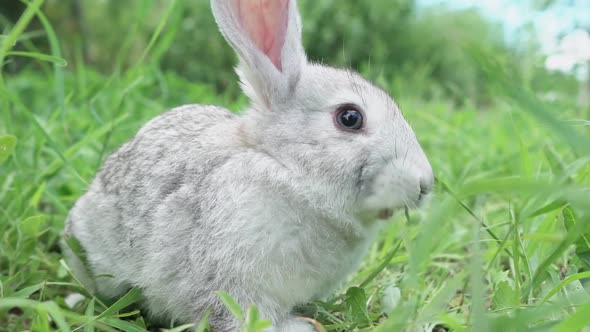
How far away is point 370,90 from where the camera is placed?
226 centimetres

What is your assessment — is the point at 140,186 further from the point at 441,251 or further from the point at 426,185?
the point at 441,251

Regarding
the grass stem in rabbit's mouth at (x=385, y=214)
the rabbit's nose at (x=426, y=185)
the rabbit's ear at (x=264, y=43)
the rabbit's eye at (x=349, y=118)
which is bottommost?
the grass stem in rabbit's mouth at (x=385, y=214)

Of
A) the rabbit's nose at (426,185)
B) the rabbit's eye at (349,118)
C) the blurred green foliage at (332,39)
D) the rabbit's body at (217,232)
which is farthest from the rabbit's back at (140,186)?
the blurred green foliage at (332,39)

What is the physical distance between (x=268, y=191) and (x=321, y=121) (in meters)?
0.32

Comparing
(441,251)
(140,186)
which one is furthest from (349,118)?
(441,251)

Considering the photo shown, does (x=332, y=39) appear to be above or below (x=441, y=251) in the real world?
above

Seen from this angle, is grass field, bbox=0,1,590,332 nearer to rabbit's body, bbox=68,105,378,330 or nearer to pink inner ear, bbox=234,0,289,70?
rabbit's body, bbox=68,105,378,330

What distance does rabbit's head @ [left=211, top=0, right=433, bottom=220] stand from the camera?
202 cm

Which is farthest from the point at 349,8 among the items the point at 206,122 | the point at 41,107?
the point at 206,122

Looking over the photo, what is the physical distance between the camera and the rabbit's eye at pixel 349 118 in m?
2.11

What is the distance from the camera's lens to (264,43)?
7.66 feet

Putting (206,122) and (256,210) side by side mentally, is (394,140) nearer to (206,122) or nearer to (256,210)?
(256,210)

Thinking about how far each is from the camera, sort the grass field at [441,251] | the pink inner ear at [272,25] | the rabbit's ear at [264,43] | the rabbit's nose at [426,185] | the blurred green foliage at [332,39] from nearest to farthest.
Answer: the grass field at [441,251] < the rabbit's nose at [426,185] < the rabbit's ear at [264,43] < the pink inner ear at [272,25] < the blurred green foliage at [332,39]

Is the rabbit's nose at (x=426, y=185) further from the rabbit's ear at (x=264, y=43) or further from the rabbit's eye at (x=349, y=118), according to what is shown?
the rabbit's ear at (x=264, y=43)
